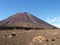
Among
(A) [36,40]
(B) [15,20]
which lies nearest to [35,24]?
(B) [15,20]

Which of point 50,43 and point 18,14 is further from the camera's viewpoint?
point 18,14

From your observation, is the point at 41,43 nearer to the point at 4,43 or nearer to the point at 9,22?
the point at 4,43

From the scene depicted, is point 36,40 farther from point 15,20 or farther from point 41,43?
point 15,20

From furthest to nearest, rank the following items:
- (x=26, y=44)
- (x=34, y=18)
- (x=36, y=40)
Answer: (x=34, y=18)
(x=36, y=40)
(x=26, y=44)

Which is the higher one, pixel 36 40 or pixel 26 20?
pixel 26 20

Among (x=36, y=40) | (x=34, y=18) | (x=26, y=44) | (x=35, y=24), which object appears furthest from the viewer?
(x=34, y=18)

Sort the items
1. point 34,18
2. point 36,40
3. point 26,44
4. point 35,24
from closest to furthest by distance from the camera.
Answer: point 26,44
point 36,40
point 35,24
point 34,18

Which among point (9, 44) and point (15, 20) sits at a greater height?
point (15, 20)

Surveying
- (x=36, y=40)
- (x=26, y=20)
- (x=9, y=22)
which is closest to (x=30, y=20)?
(x=26, y=20)

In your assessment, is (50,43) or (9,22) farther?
(9,22)
